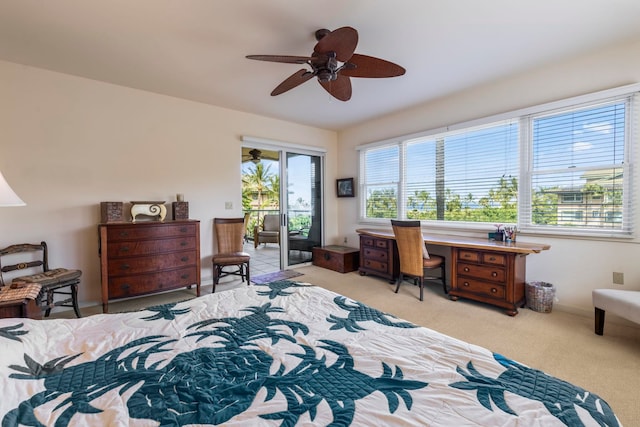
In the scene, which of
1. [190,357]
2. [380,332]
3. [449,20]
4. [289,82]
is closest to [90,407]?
[190,357]

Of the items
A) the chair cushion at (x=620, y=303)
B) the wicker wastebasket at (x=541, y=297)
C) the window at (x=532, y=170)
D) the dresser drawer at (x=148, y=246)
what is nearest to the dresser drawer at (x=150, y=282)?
the dresser drawer at (x=148, y=246)

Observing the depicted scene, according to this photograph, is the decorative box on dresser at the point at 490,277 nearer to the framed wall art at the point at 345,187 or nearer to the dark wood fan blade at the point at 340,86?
the dark wood fan blade at the point at 340,86

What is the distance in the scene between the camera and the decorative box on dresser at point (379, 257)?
4.18 metres

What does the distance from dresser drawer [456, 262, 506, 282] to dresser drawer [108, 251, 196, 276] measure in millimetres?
3284

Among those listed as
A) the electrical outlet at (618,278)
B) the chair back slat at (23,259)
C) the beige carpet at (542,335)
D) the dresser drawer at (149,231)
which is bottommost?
the beige carpet at (542,335)

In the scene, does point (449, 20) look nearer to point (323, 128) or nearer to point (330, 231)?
point (323, 128)

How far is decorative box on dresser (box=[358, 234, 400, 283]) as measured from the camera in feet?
13.7

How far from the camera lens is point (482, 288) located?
3193 millimetres

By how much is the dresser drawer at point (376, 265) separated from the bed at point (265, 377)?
286 cm

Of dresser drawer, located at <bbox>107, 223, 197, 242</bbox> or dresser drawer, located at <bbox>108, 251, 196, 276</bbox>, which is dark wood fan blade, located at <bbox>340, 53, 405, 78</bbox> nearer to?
dresser drawer, located at <bbox>107, 223, 197, 242</bbox>

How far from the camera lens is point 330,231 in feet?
18.7

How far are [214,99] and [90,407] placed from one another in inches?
147

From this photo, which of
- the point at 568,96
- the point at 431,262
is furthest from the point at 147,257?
the point at 568,96

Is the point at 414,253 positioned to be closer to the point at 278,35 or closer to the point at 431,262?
the point at 431,262
